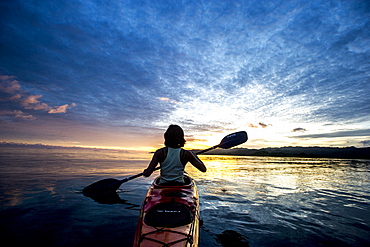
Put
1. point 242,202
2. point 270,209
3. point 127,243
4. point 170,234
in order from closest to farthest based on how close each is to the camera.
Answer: point 170,234, point 127,243, point 270,209, point 242,202

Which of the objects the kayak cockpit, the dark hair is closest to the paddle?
the dark hair

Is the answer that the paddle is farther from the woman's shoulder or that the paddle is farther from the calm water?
the woman's shoulder

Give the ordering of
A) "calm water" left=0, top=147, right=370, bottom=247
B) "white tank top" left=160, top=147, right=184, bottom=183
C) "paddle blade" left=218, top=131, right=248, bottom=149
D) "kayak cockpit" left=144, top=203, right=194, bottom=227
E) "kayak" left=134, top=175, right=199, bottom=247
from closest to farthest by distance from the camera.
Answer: "kayak" left=134, top=175, right=199, bottom=247, "kayak cockpit" left=144, top=203, right=194, bottom=227, "calm water" left=0, top=147, right=370, bottom=247, "white tank top" left=160, top=147, right=184, bottom=183, "paddle blade" left=218, top=131, right=248, bottom=149

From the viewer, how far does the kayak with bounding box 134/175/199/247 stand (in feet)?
9.01

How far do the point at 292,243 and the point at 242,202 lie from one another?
3.18 meters


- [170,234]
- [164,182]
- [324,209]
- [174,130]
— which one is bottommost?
[324,209]

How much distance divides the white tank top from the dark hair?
0.44ft

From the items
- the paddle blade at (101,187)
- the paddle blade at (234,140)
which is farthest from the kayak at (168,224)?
the paddle blade at (101,187)

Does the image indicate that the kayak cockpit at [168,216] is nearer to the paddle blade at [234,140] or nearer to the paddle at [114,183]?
the paddle at [114,183]

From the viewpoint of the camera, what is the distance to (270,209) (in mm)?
6348

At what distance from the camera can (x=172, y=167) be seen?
448cm

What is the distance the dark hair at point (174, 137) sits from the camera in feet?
14.2

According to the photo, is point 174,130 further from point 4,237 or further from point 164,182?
point 4,237

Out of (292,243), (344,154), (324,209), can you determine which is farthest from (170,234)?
(344,154)
